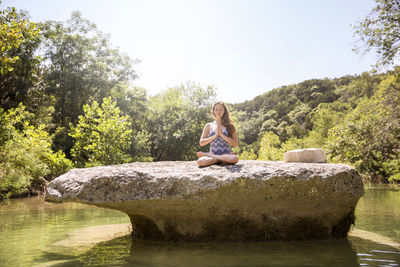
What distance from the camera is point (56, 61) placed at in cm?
2572

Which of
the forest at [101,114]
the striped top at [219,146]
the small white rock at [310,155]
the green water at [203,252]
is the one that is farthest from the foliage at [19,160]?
the small white rock at [310,155]

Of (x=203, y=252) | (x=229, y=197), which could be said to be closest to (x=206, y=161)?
(x=229, y=197)

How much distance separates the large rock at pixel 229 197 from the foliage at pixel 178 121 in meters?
23.8

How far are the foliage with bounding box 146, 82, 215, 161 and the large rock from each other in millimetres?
23786

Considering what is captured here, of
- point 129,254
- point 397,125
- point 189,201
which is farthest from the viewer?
point 397,125

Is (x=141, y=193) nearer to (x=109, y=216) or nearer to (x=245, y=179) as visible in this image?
(x=245, y=179)

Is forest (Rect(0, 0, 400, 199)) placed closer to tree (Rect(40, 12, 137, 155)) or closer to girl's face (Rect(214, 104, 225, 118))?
tree (Rect(40, 12, 137, 155))

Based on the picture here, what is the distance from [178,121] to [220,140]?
79.5 ft

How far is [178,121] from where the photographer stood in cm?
3075

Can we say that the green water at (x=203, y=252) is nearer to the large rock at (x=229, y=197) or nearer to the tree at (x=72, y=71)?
the large rock at (x=229, y=197)

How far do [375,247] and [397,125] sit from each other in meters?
6.53

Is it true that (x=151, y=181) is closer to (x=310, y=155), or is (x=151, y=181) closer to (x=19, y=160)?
(x=310, y=155)

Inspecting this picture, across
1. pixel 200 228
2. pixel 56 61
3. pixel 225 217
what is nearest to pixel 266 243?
pixel 225 217

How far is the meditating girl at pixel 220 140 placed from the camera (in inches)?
243
